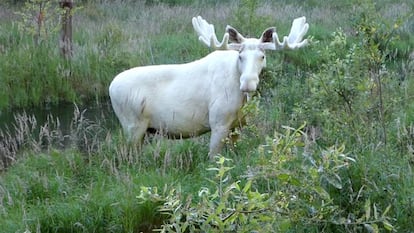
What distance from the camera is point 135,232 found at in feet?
20.8

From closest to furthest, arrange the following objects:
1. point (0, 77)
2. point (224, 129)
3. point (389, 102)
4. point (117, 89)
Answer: point (389, 102) → point (224, 129) → point (117, 89) → point (0, 77)

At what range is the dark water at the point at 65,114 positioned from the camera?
1138cm

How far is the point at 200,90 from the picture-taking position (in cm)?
783

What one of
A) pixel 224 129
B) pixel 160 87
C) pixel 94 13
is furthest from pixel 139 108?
pixel 94 13

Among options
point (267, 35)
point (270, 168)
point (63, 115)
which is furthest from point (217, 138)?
point (63, 115)

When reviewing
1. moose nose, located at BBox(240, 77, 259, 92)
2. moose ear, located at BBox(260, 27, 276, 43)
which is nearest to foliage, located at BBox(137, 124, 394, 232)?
moose nose, located at BBox(240, 77, 259, 92)

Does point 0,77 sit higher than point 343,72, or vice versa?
point 343,72

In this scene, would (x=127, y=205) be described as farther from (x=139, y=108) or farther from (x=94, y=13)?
(x=94, y=13)

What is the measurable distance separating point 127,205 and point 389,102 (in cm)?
260

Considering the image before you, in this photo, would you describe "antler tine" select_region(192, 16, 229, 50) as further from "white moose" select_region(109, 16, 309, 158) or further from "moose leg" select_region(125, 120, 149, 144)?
"moose leg" select_region(125, 120, 149, 144)

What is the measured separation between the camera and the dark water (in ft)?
37.3

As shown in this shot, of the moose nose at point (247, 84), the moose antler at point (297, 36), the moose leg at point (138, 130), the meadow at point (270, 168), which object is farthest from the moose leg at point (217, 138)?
the moose antler at point (297, 36)

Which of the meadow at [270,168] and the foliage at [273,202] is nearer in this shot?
the foliage at [273,202]

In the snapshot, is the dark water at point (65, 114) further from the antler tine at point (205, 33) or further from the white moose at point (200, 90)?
the antler tine at point (205, 33)
